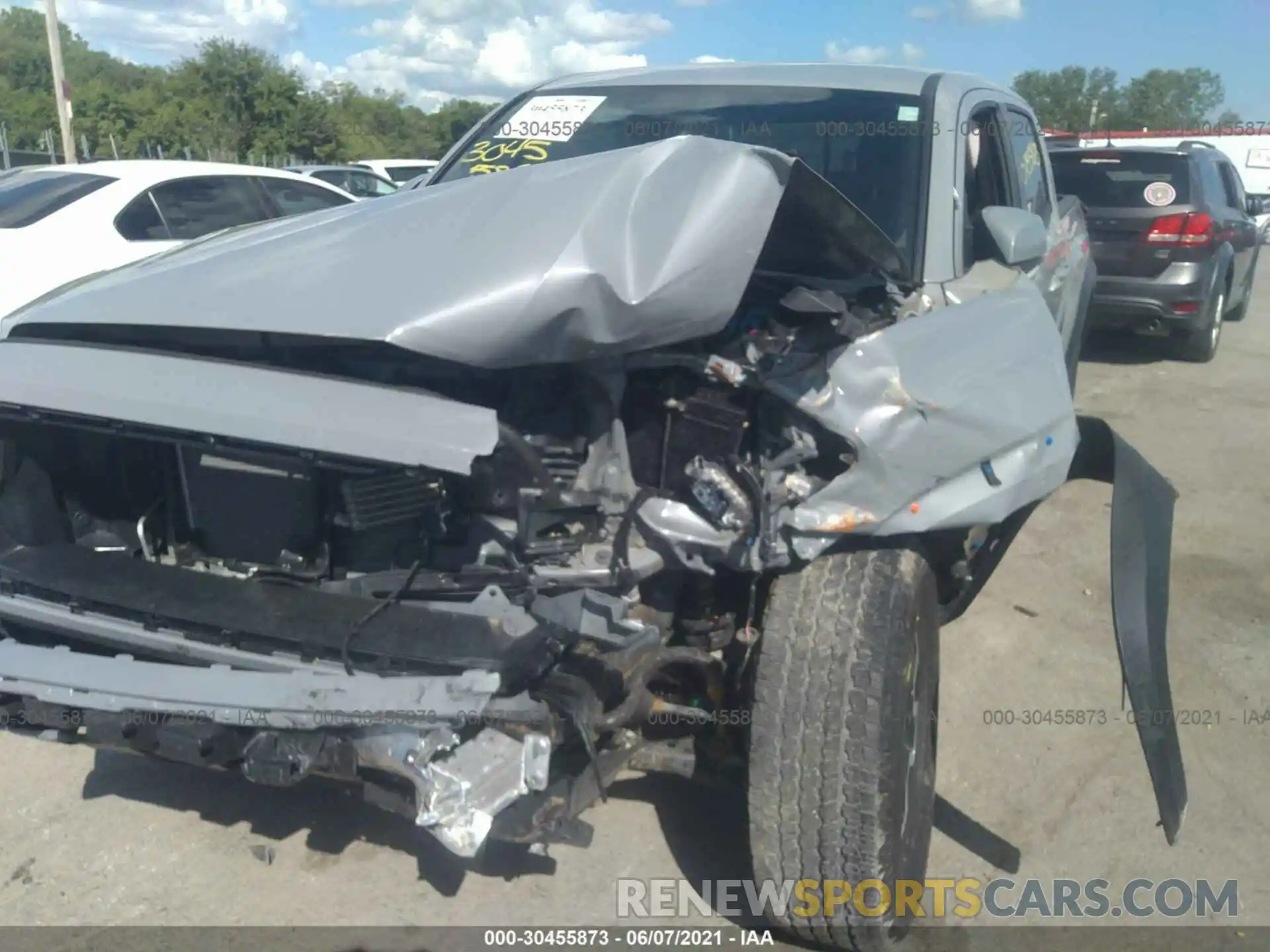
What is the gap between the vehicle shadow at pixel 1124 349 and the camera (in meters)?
9.72

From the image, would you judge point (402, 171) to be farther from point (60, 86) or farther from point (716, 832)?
point (716, 832)

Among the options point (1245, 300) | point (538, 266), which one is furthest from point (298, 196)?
point (1245, 300)

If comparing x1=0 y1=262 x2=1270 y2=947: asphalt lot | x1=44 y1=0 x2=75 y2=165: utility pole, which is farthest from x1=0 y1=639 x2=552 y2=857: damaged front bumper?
x1=44 y1=0 x2=75 y2=165: utility pole

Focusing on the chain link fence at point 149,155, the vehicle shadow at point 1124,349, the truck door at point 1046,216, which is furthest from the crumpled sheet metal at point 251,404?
the chain link fence at point 149,155

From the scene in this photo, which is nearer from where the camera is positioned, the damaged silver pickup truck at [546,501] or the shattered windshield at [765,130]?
the damaged silver pickup truck at [546,501]

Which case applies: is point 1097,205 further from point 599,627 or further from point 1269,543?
point 599,627

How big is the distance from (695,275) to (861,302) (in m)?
0.74

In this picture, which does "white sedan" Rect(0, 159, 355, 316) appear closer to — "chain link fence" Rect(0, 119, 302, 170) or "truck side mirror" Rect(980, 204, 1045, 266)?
"truck side mirror" Rect(980, 204, 1045, 266)

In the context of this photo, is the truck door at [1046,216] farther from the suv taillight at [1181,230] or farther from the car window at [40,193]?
the car window at [40,193]

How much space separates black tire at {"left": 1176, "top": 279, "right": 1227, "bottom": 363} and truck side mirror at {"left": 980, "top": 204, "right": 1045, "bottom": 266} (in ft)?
21.1

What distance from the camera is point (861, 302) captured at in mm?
2773

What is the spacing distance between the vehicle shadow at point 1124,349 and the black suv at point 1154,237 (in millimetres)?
354

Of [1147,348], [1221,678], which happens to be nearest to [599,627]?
[1221,678]

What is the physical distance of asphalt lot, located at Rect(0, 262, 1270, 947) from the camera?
9.30 feet
